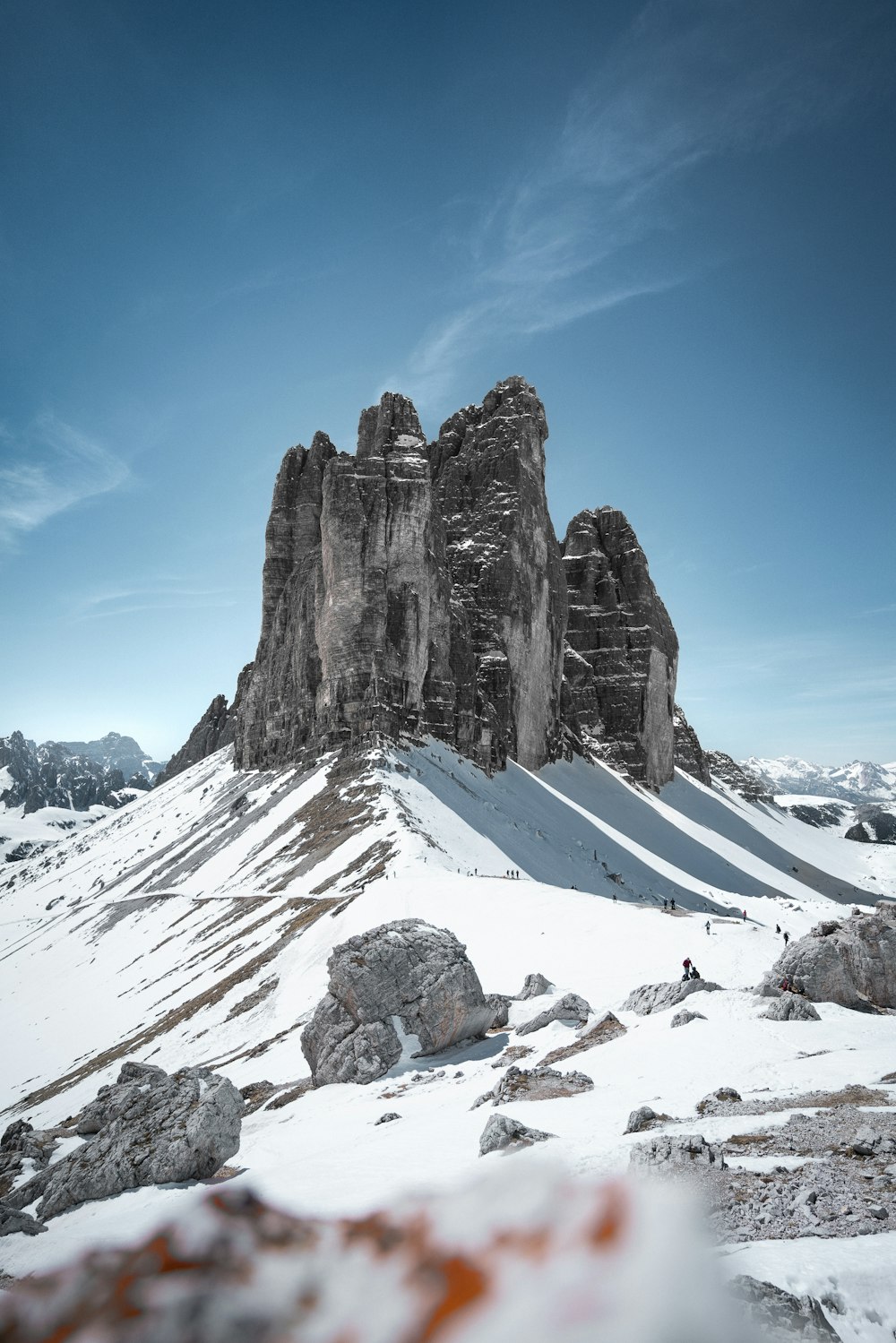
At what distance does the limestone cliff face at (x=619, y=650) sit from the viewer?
450 feet

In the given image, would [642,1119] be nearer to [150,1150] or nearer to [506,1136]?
[506,1136]

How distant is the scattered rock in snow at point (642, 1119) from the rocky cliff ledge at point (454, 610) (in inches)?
2599

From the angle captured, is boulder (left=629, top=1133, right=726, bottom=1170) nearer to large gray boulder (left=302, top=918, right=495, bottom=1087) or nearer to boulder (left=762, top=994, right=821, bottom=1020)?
boulder (left=762, top=994, right=821, bottom=1020)

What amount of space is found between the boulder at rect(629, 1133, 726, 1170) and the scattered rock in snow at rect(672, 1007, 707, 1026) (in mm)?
7696

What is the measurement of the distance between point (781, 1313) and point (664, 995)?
14.2 metres

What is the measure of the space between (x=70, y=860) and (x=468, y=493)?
299ft

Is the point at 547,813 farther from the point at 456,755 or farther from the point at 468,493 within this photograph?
the point at 468,493

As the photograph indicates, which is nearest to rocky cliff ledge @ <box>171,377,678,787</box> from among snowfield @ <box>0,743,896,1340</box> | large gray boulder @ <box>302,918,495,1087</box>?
snowfield @ <box>0,743,896,1340</box>

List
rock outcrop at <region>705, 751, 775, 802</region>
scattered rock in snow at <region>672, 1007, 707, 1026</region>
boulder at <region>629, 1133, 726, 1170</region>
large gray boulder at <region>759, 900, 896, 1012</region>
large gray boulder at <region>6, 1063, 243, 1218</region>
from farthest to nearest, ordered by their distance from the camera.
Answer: rock outcrop at <region>705, 751, 775, 802</region> → large gray boulder at <region>759, 900, 896, 1012</region> → scattered rock in snow at <region>672, 1007, 707, 1026</region> → large gray boulder at <region>6, 1063, 243, 1218</region> → boulder at <region>629, 1133, 726, 1170</region>

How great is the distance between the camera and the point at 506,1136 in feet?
29.6

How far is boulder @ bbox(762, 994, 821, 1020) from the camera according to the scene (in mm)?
14570

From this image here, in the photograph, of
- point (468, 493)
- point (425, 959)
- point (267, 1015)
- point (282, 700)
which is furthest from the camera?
point (468, 493)

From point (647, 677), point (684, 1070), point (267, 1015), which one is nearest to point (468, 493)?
point (647, 677)

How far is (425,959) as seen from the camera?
19109mm
